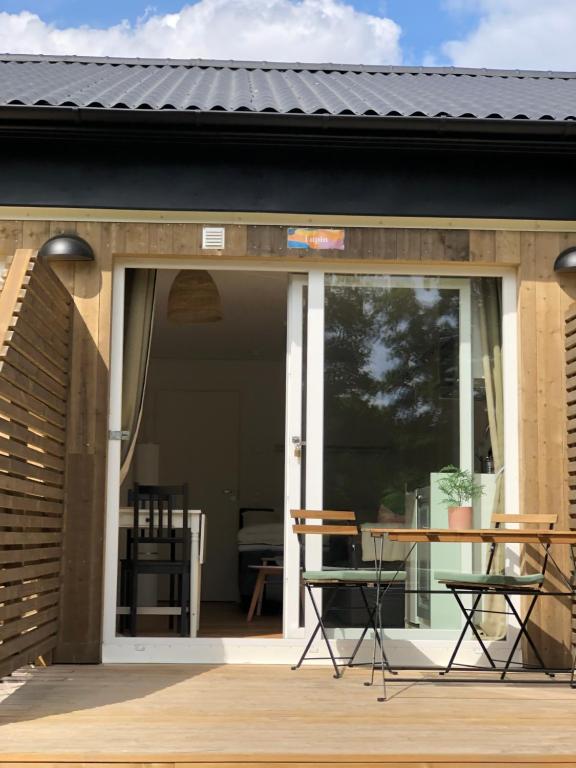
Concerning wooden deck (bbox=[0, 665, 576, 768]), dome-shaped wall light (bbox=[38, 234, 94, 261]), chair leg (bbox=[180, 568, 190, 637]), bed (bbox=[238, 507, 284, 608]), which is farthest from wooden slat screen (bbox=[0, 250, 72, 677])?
bed (bbox=[238, 507, 284, 608])

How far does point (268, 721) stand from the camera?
411 centimetres

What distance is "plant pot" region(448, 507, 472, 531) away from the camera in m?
6.07

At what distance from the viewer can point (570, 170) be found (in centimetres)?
621

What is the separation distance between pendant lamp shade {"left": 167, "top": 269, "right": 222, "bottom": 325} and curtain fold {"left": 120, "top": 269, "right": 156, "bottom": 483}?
1.24 metres

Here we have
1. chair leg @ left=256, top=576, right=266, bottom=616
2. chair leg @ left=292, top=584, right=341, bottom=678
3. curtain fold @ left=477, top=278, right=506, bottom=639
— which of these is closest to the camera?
chair leg @ left=292, top=584, right=341, bottom=678

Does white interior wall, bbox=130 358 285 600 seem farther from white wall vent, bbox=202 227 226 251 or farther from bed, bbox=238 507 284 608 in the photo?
white wall vent, bbox=202 227 226 251

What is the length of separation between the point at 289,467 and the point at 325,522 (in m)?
0.38

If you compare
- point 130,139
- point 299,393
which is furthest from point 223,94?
point 299,393

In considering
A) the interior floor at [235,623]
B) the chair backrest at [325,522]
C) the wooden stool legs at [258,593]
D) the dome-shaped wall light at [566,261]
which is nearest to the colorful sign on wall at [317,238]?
the dome-shaped wall light at [566,261]

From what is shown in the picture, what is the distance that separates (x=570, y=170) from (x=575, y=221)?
31 cm

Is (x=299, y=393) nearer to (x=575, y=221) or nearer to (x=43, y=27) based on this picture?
(x=575, y=221)

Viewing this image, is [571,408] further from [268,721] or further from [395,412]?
[268,721]

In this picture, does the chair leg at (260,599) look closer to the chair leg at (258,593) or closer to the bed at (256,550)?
the chair leg at (258,593)

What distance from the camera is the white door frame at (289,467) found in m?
5.88
